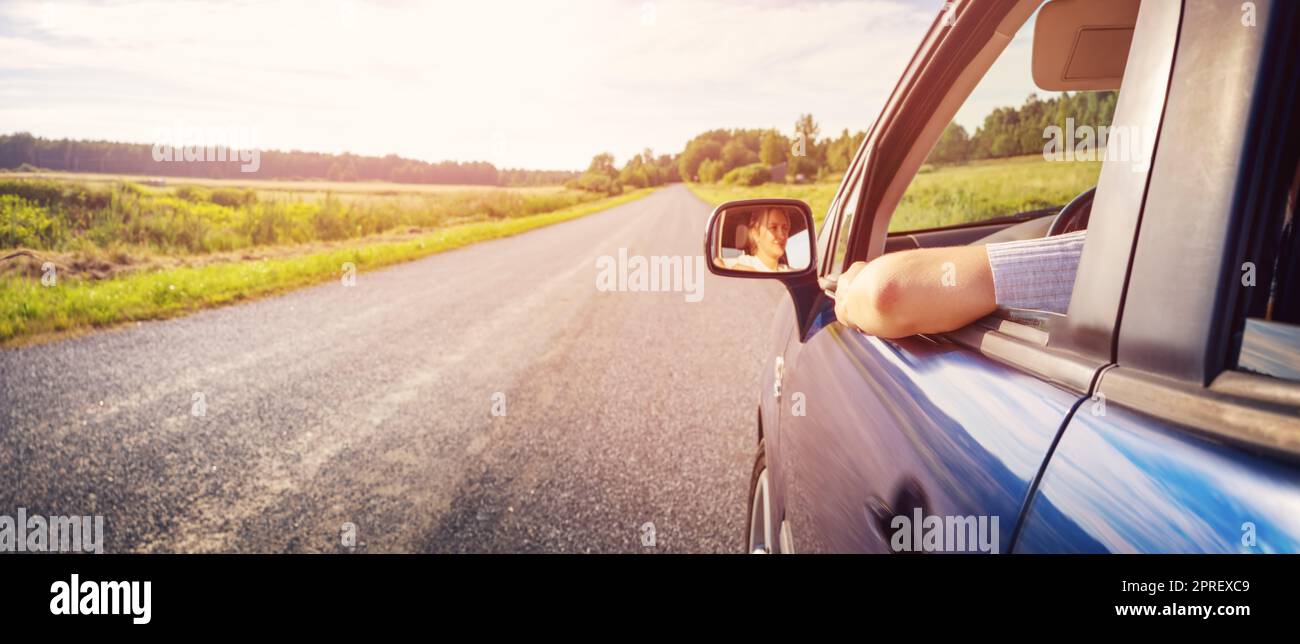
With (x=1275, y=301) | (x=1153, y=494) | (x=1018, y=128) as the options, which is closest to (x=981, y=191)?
(x=1018, y=128)

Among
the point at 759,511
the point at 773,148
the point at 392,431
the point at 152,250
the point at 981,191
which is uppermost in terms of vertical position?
the point at 773,148

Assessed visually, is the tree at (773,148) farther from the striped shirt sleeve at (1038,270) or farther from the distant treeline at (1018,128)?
the striped shirt sleeve at (1038,270)

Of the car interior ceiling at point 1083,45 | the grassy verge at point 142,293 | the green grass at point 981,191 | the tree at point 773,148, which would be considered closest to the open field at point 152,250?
the grassy verge at point 142,293

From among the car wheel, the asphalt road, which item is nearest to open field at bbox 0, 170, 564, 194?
the asphalt road

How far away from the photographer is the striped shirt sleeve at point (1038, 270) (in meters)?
1.02

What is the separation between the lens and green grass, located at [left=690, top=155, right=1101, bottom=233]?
217 cm

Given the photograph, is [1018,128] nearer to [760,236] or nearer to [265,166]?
[760,236]

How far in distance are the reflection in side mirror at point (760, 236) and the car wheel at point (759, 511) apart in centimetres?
74

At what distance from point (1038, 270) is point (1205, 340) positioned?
13.9 inches

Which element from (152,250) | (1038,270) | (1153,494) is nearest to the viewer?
(1153,494)

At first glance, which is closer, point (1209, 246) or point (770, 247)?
point (1209, 246)

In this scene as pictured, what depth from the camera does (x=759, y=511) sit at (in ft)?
8.65
